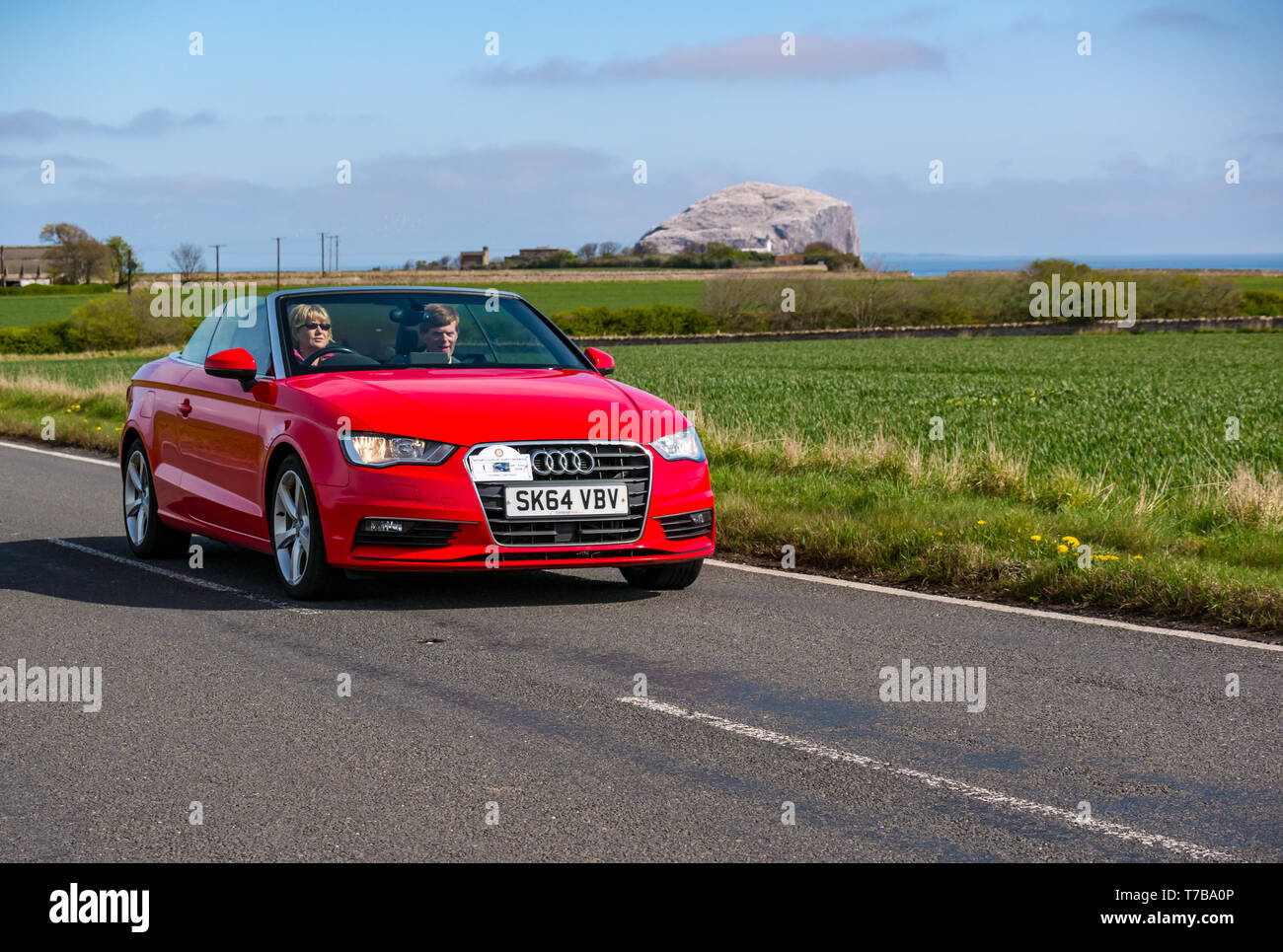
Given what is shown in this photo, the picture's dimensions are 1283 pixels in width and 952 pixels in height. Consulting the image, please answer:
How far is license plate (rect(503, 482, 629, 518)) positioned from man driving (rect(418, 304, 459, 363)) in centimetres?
153

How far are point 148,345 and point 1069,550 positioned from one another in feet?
252

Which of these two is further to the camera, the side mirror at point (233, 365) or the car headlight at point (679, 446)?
the side mirror at point (233, 365)

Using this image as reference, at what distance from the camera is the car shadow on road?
8.70 meters

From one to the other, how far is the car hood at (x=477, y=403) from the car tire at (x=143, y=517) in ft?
6.93

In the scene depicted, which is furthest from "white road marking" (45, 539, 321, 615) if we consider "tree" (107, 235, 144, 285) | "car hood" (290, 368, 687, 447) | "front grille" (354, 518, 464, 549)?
"tree" (107, 235, 144, 285)

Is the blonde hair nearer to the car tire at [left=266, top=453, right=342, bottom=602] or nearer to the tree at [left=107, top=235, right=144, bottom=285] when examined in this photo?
the car tire at [left=266, top=453, right=342, bottom=602]

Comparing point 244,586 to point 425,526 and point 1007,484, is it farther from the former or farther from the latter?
point 1007,484

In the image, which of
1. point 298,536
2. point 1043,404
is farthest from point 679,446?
point 1043,404

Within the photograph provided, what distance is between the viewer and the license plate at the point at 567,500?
26.6 ft

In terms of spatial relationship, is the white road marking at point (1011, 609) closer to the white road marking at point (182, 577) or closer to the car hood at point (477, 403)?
the white road marking at point (182, 577)

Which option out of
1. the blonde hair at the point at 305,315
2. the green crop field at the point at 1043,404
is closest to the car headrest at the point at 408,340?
the blonde hair at the point at 305,315

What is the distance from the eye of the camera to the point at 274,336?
30.7ft

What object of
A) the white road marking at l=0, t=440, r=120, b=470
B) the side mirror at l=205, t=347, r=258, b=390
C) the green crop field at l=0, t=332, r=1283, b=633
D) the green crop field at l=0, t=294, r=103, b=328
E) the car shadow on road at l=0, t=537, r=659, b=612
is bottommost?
the car shadow on road at l=0, t=537, r=659, b=612
